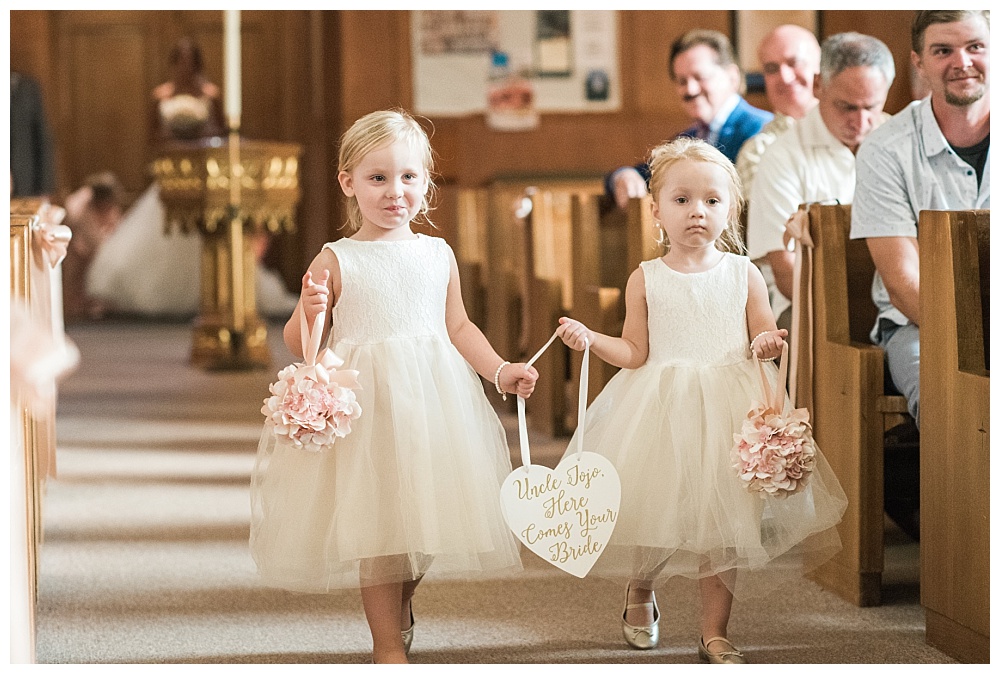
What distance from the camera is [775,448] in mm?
1926

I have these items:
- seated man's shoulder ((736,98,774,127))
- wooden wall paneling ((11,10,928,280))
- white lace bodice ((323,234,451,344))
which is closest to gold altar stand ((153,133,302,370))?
wooden wall paneling ((11,10,928,280))

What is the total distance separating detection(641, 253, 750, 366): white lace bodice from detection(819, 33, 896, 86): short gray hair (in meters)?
1.07

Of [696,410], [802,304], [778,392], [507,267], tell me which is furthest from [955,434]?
[507,267]

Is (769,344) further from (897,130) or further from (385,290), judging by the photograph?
(897,130)

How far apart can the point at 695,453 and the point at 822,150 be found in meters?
1.23

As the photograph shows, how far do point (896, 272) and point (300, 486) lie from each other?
1.24 m

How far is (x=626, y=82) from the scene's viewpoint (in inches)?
304

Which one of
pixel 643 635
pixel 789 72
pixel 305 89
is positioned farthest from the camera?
pixel 305 89

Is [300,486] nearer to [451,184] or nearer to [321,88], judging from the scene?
[451,184]

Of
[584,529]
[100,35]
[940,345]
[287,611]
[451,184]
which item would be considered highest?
[100,35]

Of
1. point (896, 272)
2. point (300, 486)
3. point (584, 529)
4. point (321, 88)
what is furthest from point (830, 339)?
point (321, 88)

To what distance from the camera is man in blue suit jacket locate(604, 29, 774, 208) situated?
3553 mm

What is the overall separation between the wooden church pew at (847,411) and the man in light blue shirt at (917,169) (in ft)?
0.17

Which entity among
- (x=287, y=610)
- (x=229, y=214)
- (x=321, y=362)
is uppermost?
(x=229, y=214)
